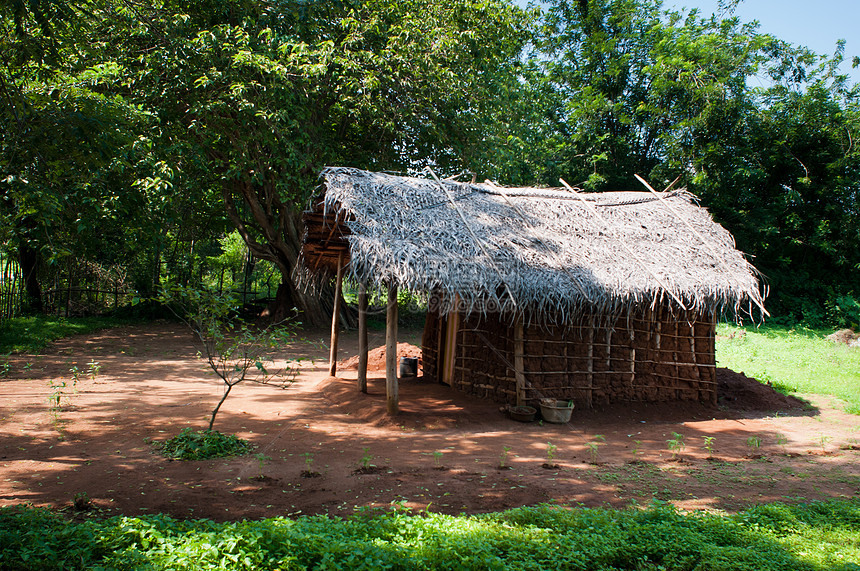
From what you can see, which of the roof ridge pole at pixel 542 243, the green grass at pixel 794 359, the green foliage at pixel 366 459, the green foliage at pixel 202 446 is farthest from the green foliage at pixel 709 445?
the green foliage at pixel 202 446

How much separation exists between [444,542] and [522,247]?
5.42 meters

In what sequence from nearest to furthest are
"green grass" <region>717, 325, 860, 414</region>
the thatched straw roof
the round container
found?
the thatched straw roof, the round container, "green grass" <region>717, 325, 860, 414</region>

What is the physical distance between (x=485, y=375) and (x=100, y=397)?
5.83m

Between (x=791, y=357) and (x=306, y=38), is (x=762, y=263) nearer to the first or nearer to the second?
(x=791, y=357)

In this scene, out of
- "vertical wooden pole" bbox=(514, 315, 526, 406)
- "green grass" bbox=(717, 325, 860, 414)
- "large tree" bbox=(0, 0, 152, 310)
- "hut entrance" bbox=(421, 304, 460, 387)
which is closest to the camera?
"large tree" bbox=(0, 0, 152, 310)

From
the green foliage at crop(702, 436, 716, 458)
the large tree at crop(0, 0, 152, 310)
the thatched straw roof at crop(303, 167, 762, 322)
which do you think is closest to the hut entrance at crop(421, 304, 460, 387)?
the thatched straw roof at crop(303, 167, 762, 322)

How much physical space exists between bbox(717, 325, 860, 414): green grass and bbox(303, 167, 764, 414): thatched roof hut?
130 inches

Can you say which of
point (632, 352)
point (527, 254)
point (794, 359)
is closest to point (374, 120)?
point (527, 254)

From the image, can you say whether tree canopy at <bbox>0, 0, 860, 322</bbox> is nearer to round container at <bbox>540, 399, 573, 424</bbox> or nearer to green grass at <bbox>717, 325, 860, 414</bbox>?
green grass at <bbox>717, 325, 860, 414</bbox>

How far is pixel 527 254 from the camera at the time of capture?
802cm

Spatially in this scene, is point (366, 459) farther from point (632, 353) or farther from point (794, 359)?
point (794, 359)

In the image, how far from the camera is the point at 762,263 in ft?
66.2

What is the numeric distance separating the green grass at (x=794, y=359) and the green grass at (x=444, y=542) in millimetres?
6664

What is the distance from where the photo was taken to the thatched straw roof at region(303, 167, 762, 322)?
7305mm
